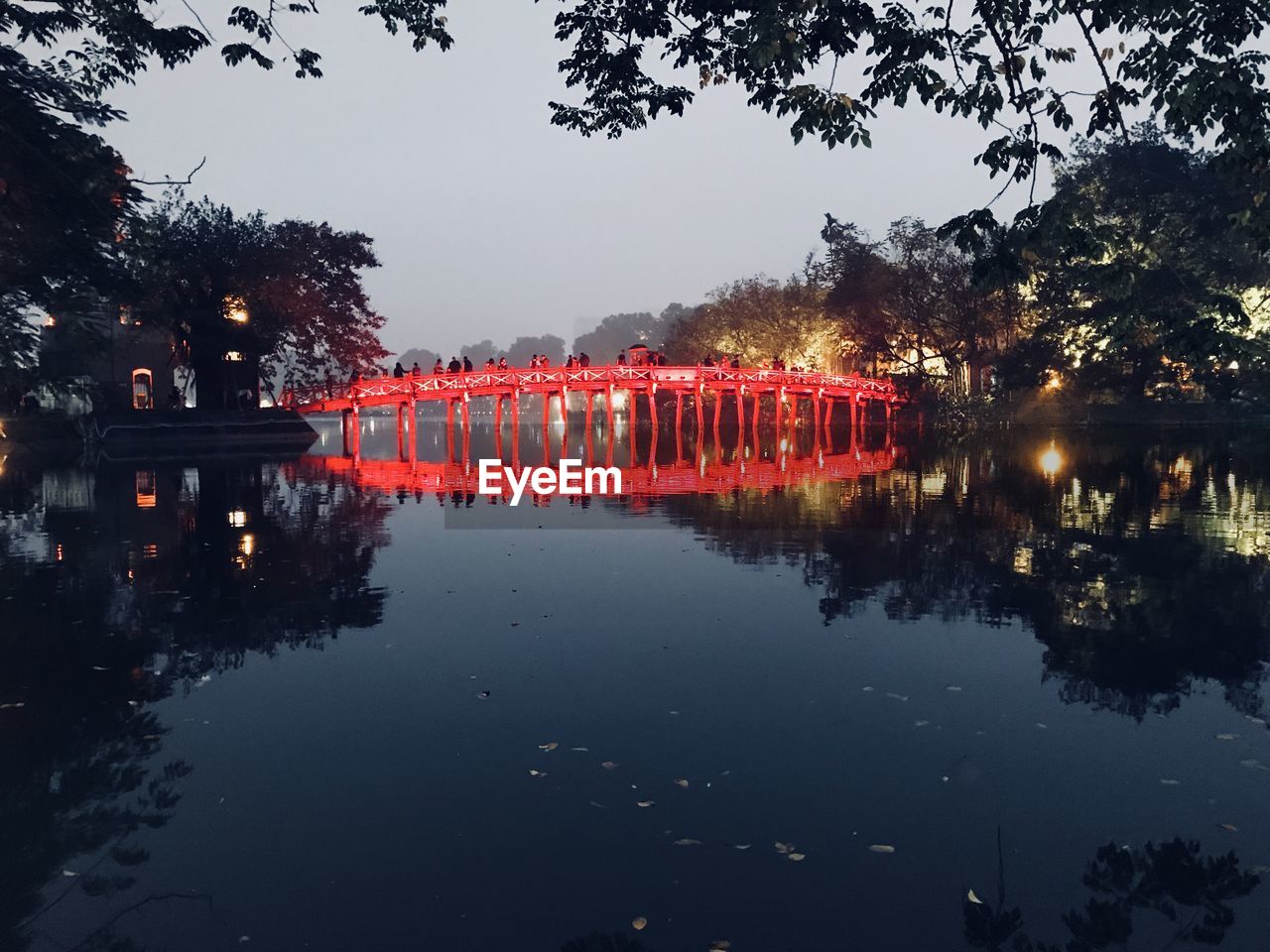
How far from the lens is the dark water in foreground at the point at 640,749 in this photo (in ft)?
12.9

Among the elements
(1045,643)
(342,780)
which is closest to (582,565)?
(1045,643)

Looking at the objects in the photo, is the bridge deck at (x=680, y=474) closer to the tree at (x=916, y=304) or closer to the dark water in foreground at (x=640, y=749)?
the dark water in foreground at (x=640, y=749)

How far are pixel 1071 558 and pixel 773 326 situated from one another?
54532 mm

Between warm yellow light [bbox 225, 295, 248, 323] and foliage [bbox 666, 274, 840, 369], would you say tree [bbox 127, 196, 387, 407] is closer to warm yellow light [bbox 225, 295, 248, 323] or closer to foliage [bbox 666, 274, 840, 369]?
warm yellow light [bbox 225, 295, 248, 323]

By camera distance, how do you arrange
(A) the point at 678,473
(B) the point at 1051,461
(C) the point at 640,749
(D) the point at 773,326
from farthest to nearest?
(D) the point at 773,326 → (B) the point at 1051,461 → (A) the point at 678,473 → (C) the point at 640,749

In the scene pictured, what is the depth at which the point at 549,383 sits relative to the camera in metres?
50.3

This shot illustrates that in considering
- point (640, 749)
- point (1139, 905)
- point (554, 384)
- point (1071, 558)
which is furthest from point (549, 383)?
point (1139, 905)

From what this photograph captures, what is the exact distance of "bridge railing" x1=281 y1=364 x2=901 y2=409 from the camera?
49.4 m

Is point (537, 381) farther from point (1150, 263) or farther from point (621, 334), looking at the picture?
point (621, 334)

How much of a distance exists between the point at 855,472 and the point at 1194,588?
15010 millimetres

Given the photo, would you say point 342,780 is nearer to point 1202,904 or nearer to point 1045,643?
point 1202,904

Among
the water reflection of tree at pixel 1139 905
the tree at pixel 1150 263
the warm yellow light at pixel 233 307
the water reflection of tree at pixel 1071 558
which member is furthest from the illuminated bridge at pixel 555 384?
the water reflection of tree at pixel 1139 905

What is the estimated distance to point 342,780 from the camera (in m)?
5.25

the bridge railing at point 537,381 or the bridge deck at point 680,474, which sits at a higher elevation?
the bridge railing at point 537,381
